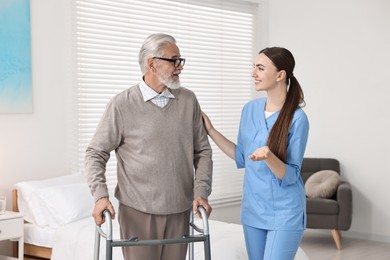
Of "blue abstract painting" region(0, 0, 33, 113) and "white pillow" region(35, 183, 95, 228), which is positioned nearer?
"white pillow" region(35, 183, 95, 228)

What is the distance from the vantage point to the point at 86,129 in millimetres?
5875

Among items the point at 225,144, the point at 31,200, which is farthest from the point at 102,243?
the point at 225,144

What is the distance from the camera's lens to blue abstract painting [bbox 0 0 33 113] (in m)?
5.21

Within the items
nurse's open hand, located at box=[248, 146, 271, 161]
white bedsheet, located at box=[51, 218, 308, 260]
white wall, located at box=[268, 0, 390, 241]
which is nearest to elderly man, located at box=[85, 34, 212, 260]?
nurse's open hand, located at box=[248, 146, 271, 161]

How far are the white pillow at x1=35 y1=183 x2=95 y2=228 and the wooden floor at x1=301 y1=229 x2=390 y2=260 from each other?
227 cm

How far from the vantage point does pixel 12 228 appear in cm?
479

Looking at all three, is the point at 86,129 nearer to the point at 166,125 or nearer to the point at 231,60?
the point at 231,60

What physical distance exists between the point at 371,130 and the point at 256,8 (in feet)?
6.34

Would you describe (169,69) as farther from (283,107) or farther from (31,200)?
(31,200)

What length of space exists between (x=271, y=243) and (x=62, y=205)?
239 cm

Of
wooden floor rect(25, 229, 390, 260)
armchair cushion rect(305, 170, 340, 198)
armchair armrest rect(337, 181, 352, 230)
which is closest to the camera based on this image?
wooden floor rect(25, 229, 390, 260)

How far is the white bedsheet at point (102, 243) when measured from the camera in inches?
168

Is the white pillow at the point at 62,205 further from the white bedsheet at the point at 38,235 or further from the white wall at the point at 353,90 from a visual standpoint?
the white wall at the point at 353,90

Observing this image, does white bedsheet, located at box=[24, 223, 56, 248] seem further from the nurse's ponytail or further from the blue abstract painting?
the nurse's ponytail
